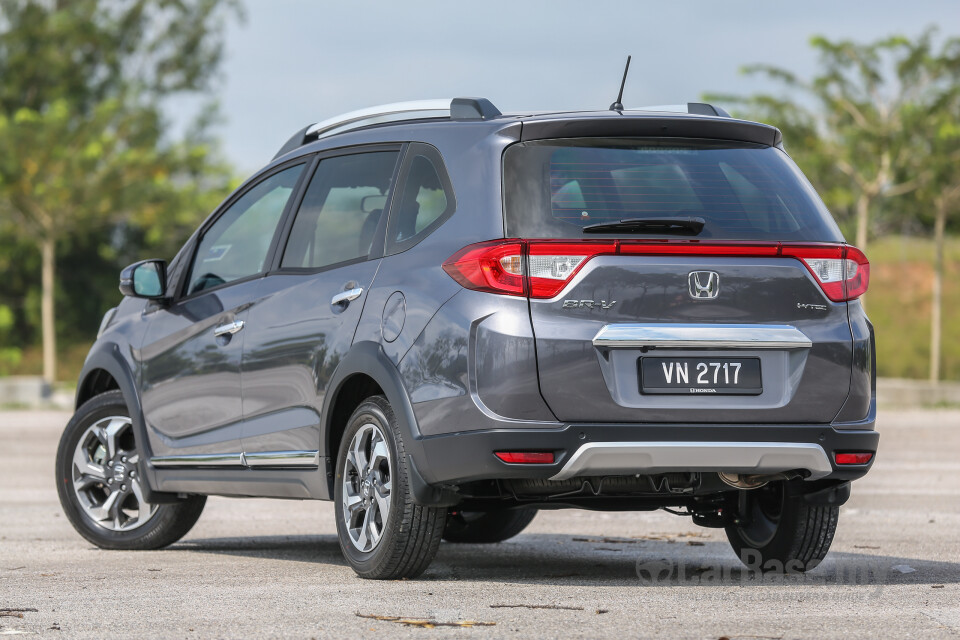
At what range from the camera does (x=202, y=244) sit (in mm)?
7906

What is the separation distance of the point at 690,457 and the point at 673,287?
634 mm

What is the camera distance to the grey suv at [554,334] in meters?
5.64

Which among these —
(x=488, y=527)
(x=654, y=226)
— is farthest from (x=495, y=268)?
(x=488, y=527)

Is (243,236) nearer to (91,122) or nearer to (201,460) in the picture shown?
(201,460)

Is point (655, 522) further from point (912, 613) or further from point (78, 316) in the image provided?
point (78, 316)

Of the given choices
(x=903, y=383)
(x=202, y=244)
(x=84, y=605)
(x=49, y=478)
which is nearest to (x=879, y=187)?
(x=903, y=383)

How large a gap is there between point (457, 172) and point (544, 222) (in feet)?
1.71

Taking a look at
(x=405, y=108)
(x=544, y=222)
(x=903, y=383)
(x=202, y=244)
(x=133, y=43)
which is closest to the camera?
(x=544, y=222)

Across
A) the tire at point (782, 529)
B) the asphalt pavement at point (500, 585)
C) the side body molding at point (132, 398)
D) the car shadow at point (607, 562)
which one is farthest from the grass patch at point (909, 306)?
the tire at point (782, 529)

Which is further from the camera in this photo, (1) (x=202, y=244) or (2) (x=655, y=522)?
(2) (x=655, y=522)

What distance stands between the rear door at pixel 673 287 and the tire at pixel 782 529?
0.86 metres

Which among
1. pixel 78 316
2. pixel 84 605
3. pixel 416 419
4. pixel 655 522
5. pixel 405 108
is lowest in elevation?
pixel 78 316

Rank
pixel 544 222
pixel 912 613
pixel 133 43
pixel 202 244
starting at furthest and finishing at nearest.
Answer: pixel 133 43 < pixel 202 244 < pixel 544 222 < pixel 912 613

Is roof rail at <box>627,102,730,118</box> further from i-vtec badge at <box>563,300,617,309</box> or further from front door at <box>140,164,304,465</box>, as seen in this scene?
front door at <box>140,164,304,465</box>
